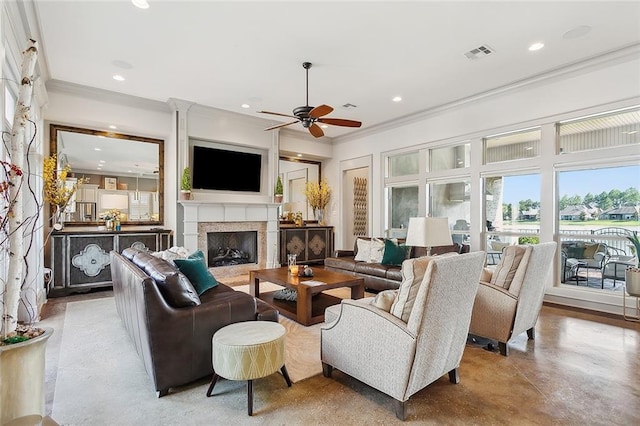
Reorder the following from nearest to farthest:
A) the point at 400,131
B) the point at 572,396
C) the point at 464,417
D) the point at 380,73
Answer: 1. the point at 464,417
2. the point at 572,396
3. the point at 380,73
4. the point at 400,131

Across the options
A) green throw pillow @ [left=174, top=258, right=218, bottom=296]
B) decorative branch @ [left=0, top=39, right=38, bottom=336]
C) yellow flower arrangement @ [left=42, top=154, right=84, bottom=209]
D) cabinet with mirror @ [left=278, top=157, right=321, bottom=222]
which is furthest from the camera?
cabinet with mirror @ [left=278, top=157, right=321, bottom=222]

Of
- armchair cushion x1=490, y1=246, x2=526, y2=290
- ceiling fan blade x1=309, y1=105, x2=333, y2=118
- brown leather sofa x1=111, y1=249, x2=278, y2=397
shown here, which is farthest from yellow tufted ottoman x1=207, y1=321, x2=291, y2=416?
ceiling fan blade x1=309, y1=105, x2=333, y2=118

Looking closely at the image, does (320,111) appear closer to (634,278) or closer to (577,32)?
(577,32)

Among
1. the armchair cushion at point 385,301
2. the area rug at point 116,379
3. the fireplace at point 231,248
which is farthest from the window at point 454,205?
the armchair cushion at point 385,301

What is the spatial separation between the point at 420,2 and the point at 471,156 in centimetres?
318

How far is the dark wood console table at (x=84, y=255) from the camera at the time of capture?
4.80 m

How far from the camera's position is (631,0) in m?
3.00

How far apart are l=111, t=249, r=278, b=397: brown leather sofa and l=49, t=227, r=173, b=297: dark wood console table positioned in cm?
311

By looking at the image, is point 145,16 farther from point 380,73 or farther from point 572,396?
point 572,396

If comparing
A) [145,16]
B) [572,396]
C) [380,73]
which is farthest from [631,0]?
[145,16]

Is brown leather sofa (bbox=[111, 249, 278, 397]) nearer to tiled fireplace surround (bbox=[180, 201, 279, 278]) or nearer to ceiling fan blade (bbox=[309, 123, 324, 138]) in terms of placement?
ceiling fan blade (bbox=[309, 123, 324, 138])

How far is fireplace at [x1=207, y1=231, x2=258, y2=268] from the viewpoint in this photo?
6488mm

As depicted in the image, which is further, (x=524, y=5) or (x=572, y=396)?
(x=524, y=5)

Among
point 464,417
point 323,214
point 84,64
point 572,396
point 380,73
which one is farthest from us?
point 323,214
